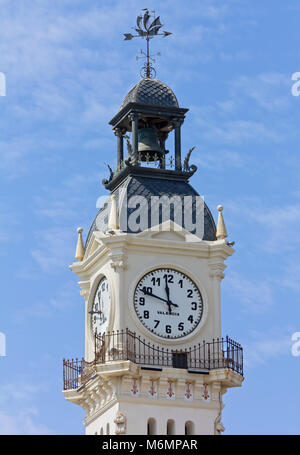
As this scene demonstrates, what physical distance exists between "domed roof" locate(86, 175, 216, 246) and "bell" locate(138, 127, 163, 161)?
64.3 inches

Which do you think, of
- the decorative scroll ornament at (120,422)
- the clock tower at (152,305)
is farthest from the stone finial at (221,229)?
the decorative scroll ornament at (120,422)

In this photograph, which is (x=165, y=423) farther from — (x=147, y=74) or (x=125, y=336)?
(x=147, y=74)

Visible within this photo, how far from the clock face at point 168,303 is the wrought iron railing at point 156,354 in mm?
659

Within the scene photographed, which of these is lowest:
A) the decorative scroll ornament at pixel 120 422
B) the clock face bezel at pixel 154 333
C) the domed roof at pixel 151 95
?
the decorative scroll ornament at pixel 120 422

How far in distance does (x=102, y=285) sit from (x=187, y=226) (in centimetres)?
385

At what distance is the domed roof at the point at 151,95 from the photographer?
99.9 meters

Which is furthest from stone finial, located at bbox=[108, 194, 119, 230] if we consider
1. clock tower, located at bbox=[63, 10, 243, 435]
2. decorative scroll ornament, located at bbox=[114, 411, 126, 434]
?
decorative scroll ornament, located at bbox=[114, 411, 126, 434]

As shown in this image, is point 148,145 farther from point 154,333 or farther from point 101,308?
point 154,333

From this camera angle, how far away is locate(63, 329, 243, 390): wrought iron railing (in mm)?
95000

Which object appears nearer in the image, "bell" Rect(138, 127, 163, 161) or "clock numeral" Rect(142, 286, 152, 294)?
"clock numeral" Rect(142, 286, 152, 294)

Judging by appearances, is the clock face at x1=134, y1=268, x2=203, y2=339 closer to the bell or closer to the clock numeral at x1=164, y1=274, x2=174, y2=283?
the clock numeral at x1=164, y1=274, x2=174, y2=283

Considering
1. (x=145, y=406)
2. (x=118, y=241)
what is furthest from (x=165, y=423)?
(x=118, y=241)

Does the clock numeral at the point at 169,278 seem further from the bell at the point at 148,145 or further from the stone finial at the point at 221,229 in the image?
the bell at the point at 148,145
